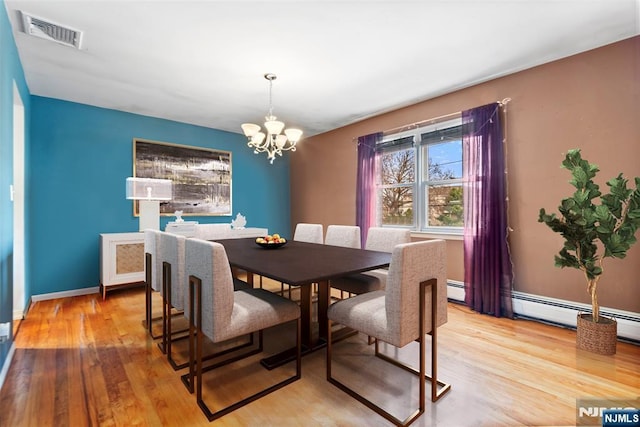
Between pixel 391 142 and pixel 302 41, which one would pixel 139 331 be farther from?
pixel 391 142

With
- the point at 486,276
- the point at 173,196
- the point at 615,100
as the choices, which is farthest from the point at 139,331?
the point at 615,100

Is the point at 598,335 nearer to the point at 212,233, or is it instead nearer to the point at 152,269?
the point at 152,269

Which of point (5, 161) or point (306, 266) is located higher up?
point (5, 161)

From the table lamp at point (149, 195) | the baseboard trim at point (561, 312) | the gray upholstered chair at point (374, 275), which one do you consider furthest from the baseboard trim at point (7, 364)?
the baseboard trim at point (561, 312)

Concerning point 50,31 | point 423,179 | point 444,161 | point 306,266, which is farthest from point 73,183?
point 444,161

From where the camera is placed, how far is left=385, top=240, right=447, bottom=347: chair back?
1.47 metres

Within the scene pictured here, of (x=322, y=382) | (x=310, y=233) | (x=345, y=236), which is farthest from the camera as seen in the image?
(x=310, y=233)

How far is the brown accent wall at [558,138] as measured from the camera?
7.79 feet

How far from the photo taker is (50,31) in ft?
7.34

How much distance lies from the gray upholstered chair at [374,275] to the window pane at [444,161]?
4.29 ft

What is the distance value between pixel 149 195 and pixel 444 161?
3.72 meters

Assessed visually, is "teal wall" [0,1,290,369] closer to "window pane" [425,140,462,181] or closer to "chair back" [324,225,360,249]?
"chair back" [324,225,360,249]

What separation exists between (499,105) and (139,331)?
160 inches

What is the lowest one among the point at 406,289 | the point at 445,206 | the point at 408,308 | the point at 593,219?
the point at 408,308
